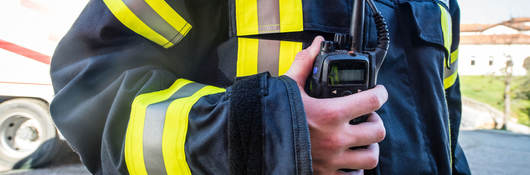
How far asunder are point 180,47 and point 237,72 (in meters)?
0.17

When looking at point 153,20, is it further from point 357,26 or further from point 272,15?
point 357,26

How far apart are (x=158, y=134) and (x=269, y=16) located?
0.39 metres

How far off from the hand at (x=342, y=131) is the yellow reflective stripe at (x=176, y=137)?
9.9 inches

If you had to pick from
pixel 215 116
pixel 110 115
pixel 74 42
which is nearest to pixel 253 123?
pixel 215 116

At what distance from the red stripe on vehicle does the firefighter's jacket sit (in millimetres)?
3701

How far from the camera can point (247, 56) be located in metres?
0.82

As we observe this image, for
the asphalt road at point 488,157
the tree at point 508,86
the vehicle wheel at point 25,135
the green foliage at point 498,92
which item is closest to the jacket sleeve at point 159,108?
the asphalt road at point 488,157

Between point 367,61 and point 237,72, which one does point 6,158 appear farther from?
point 367,61

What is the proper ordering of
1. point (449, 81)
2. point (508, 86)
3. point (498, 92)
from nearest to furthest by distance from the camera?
point (449, 81) < point (508, 86) < point (498, 92)

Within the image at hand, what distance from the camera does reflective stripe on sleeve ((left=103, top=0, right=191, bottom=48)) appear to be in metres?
0.74

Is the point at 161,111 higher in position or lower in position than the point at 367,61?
lower

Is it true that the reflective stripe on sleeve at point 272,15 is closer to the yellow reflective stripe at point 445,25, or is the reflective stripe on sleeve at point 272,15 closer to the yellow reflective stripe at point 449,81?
the yellow reflective stripe at point 445,25

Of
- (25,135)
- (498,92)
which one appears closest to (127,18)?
(25,135)

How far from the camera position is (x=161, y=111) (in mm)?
681
